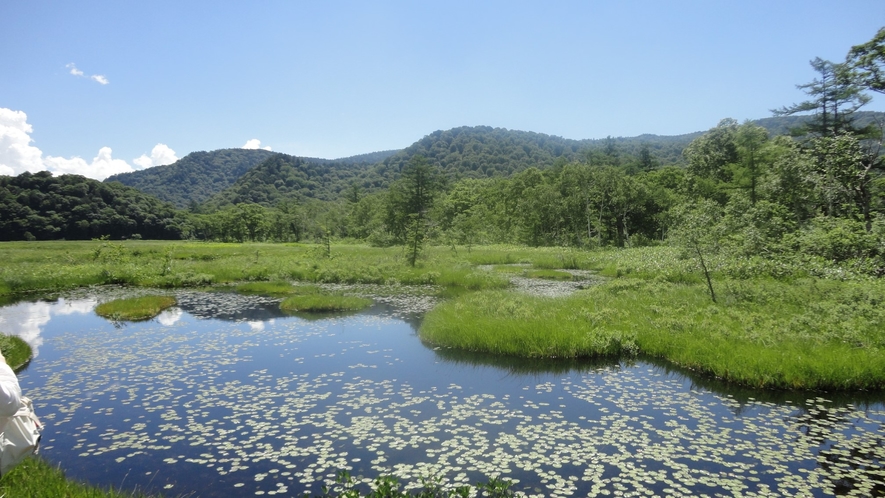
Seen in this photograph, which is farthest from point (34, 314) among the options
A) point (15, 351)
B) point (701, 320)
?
point (701, 320)

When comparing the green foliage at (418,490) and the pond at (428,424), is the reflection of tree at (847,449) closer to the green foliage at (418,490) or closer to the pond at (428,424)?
the pond at (428,424)

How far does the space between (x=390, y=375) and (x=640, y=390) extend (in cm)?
659

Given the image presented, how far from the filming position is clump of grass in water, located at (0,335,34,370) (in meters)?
13.6

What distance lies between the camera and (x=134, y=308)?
72.3ft

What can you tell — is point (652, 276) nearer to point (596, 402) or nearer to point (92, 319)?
point (596, 402)

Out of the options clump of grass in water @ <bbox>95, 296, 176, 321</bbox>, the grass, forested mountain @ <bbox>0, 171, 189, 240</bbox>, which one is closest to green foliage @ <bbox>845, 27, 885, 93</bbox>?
the grass

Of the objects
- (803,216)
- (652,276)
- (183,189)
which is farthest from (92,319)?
(183,189)

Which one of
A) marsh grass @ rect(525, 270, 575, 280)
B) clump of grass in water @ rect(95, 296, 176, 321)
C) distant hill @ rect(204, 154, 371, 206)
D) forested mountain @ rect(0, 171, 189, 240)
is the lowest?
marsh grass @ rect(525, 270, 575, 280)

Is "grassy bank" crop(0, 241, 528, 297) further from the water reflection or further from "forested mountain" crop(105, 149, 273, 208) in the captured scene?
"forested mountain" crop(105, 149, 273, 208)

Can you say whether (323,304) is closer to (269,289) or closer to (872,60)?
(269,289)

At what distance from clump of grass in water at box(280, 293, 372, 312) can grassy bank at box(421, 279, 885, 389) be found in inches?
208

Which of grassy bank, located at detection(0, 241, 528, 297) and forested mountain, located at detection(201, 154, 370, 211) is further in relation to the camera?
forested mountain, located at detection(201, 154, 370, 211)

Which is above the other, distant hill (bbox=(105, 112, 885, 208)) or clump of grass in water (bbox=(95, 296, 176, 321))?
distant hill (bbox=(105, 112, 885, 208))

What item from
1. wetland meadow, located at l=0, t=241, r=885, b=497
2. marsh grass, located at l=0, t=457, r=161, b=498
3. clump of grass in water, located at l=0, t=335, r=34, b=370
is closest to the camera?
marsh grass, located at l=0, t=457, r=161, b=498
